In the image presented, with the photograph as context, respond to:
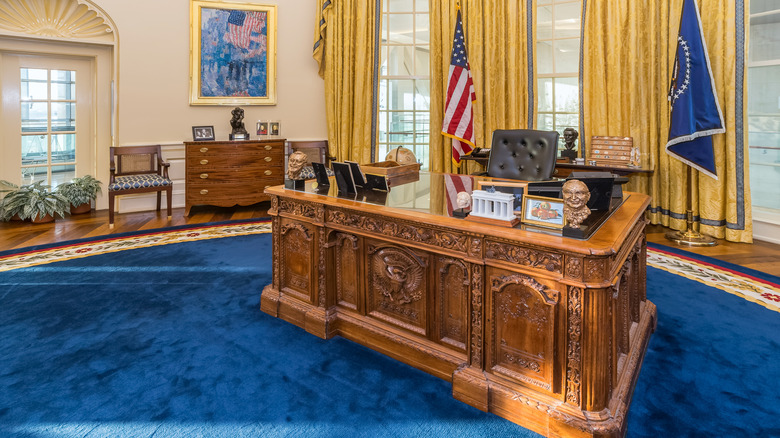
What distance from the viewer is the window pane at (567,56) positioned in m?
5.75

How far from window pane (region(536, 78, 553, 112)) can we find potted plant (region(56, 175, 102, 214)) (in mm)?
5779

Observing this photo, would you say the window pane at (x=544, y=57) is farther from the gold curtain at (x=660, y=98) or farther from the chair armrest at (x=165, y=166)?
the chair armrest at (x=165, y=166)

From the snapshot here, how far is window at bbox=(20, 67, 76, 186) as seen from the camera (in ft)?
19.2

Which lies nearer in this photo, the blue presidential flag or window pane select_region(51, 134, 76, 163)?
the blue presidential flag

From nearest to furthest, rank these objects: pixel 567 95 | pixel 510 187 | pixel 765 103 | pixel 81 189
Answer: pixel 510 187
pixel 765 103
pixel 567 95
pixel 81 189

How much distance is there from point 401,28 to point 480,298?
5.61 m

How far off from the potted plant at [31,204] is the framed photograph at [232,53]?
207 cm

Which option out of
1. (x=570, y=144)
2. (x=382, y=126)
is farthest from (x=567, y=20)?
(x=382, y=126)

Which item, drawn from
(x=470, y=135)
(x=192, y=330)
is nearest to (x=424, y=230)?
(x=192, y=330)

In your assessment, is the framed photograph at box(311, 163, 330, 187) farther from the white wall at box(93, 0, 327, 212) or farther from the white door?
the white door

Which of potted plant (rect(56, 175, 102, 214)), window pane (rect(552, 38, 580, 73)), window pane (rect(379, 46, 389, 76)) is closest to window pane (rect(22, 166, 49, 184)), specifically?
potted plant (rect(56, 175, 102, 214))

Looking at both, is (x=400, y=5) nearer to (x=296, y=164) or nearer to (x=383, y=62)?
(x=383, y=62)

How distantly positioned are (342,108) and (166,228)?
2.95 m

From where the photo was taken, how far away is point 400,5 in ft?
22.1
